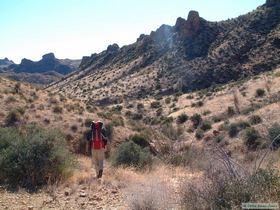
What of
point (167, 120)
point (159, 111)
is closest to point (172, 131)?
point (167, 120)

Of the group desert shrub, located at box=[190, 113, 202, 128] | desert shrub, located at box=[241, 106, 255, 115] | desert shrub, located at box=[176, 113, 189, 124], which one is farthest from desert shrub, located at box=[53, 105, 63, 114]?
desert shrub, located at box=[176, 113, 189, 124]

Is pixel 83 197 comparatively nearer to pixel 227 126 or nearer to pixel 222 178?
pixel 222 178

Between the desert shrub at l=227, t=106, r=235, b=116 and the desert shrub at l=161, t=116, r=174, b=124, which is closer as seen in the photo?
the desert shrub at l=227, t=106, r=235, b=116

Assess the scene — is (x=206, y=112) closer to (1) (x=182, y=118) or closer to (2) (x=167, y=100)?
(1) (x=182, y=118)

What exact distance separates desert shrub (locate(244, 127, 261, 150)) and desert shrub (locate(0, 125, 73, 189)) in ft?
67.6

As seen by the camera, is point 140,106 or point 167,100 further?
point 167,100

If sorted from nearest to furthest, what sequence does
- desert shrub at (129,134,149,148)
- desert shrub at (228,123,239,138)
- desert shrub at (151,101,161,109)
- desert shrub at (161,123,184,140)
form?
desert shrub at (129,134,149,148)
desert shrub at (228,123,239,138)
desert shrub at (161,123,184,140)
desert shrub at (151,101,161,109)

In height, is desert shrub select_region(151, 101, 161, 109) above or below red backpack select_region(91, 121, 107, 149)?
above

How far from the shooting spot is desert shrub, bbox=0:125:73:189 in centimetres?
1128

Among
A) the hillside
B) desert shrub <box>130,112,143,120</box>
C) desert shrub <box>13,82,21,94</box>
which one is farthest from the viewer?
desert shrub <box>130,112,143,120</box>

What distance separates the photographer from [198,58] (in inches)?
2950

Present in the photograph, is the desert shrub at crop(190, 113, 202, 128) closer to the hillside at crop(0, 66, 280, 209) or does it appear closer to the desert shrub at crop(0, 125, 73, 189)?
the hillside at crop(0, 66, 280, 209)

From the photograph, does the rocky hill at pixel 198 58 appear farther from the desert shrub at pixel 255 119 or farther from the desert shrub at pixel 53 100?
the desert shrub at pixel 53 100

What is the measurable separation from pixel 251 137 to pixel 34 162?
2269cm
